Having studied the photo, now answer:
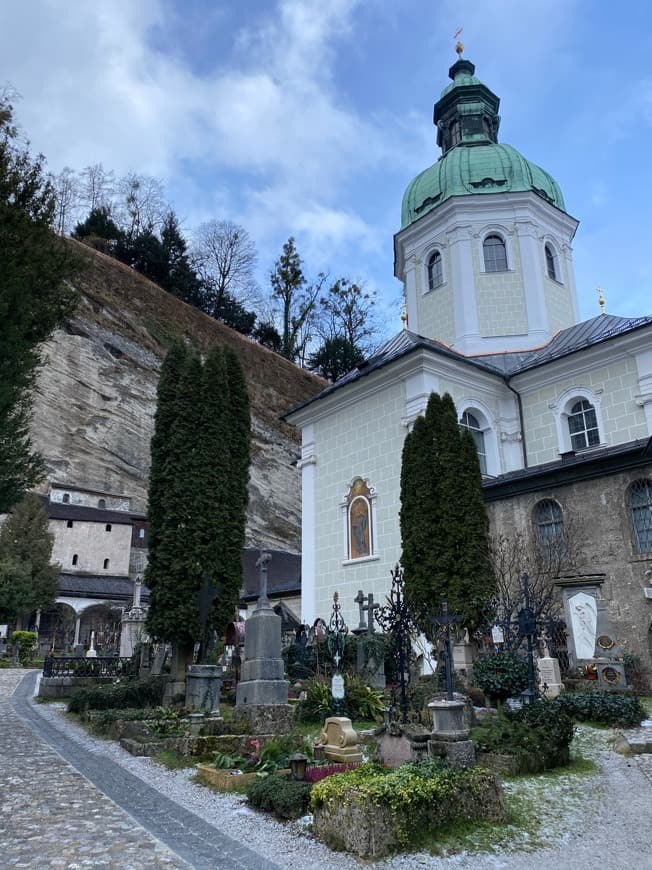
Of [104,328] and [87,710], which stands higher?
[104,328]

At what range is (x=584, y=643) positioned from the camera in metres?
13.9

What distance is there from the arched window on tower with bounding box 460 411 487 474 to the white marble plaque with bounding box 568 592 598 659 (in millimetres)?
6336

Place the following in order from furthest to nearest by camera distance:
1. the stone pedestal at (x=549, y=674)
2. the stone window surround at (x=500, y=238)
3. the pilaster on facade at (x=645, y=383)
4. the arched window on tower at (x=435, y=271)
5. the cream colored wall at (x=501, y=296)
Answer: the arched window on tower at (x=435, y=271) < the stone window surround at (x=500, y=238) < the cream colored wall at (x=501, y=296) < the pilaster on facade at (x=645, y=383) < the stone pedestal at (x=549, y=674)

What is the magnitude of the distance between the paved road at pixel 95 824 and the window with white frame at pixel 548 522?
11441 mm

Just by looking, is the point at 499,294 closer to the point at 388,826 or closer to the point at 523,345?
the point at 523,345

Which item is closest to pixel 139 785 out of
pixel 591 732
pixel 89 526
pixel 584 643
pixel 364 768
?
pixel 364 768

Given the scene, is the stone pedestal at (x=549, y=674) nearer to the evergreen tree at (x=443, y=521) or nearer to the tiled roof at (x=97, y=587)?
the evergreen tree at (x=443, y=521)

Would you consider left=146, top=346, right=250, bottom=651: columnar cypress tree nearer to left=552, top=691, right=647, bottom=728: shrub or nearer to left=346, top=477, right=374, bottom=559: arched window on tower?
left=346, top=477, right=374, bottom=559: arched window on tower

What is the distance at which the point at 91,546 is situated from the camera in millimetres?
41125

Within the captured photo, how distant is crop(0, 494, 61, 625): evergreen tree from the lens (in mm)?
32656

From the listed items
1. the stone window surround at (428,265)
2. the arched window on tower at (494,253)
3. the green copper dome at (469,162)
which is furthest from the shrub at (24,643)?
the arched window on tower at (494,253)

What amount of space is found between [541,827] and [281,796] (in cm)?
220

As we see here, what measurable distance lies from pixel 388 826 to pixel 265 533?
34997 millimetres

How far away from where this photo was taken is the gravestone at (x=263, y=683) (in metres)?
9.61
